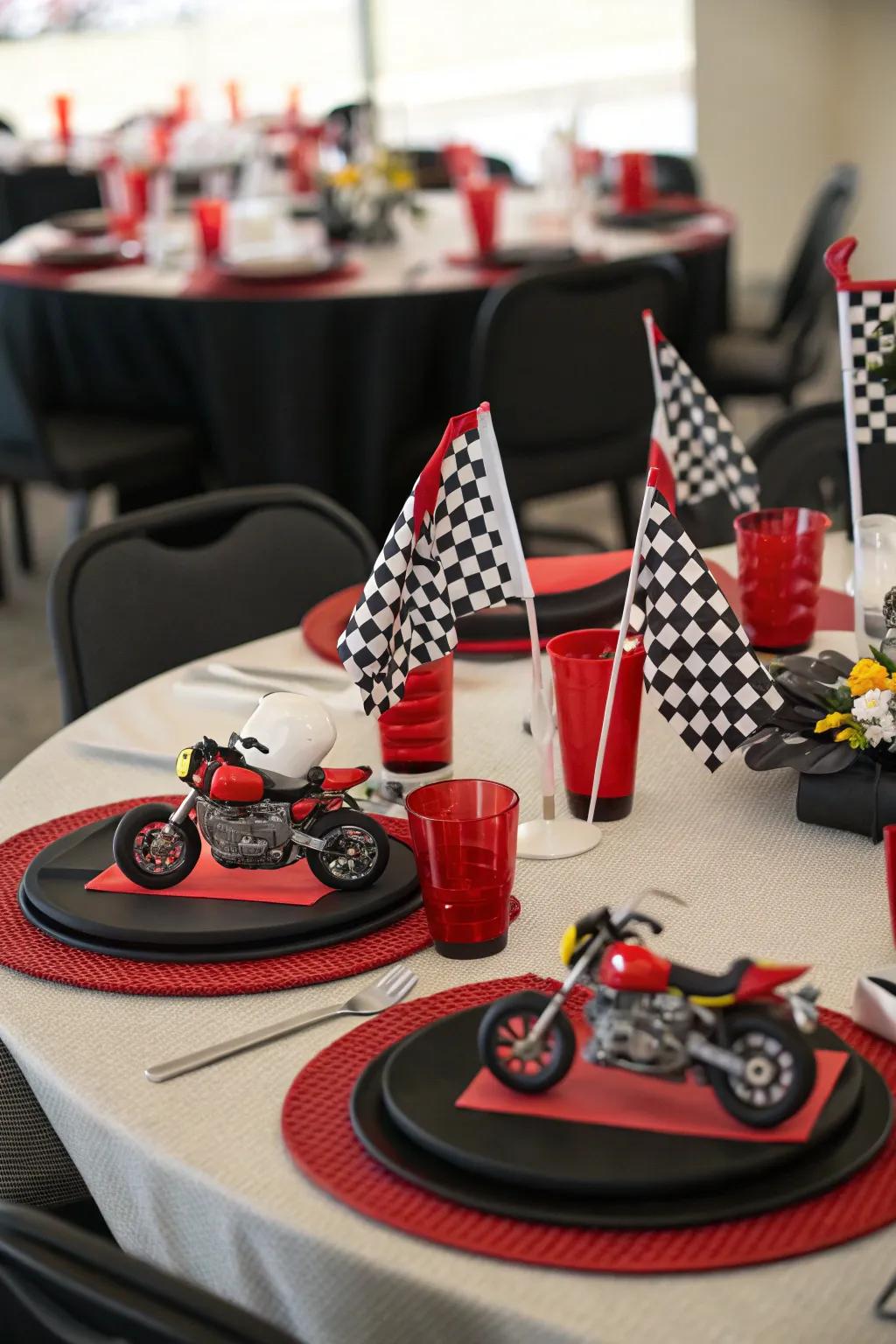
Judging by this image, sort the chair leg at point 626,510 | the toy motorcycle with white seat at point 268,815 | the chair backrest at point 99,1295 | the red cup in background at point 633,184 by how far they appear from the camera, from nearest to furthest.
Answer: the chair backrest at point 99,1295, the toy motorcycle with white seat at point 268,815, the chair leg at point 626,510, the red cup in background at point 633,184

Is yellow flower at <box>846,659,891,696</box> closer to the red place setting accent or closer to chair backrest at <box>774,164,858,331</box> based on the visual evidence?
the red place setting accent

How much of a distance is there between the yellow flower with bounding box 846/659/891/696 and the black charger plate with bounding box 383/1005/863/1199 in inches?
14.4

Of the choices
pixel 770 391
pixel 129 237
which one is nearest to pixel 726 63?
pixel 770 391

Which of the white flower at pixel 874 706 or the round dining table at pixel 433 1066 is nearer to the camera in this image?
the round dining table at pixel 433 1066

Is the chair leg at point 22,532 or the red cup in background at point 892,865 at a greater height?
Result: the red cup in background at point 892,865

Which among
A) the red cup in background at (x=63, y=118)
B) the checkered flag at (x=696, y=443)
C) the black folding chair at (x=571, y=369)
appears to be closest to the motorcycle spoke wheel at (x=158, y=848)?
the checkered flag at (x=696, y=443)

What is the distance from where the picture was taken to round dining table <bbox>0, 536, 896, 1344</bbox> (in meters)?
0.71

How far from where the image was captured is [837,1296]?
0.71m

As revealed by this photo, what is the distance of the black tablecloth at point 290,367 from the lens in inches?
130

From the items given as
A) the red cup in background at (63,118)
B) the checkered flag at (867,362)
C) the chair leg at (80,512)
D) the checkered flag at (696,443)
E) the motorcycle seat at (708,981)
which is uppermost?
the red cup in background at (63,118)

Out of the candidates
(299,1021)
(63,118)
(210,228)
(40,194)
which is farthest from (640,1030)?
(63,118)

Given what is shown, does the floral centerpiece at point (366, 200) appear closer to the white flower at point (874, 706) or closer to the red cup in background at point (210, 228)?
the red cup in background at point (210, 228)

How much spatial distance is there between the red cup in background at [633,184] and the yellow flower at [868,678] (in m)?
3.30

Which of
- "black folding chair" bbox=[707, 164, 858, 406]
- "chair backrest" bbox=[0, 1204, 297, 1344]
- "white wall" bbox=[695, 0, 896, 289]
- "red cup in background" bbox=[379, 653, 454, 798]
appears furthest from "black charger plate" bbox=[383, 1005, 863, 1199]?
"white wall" bbox=[695, 0, 896, 289]
